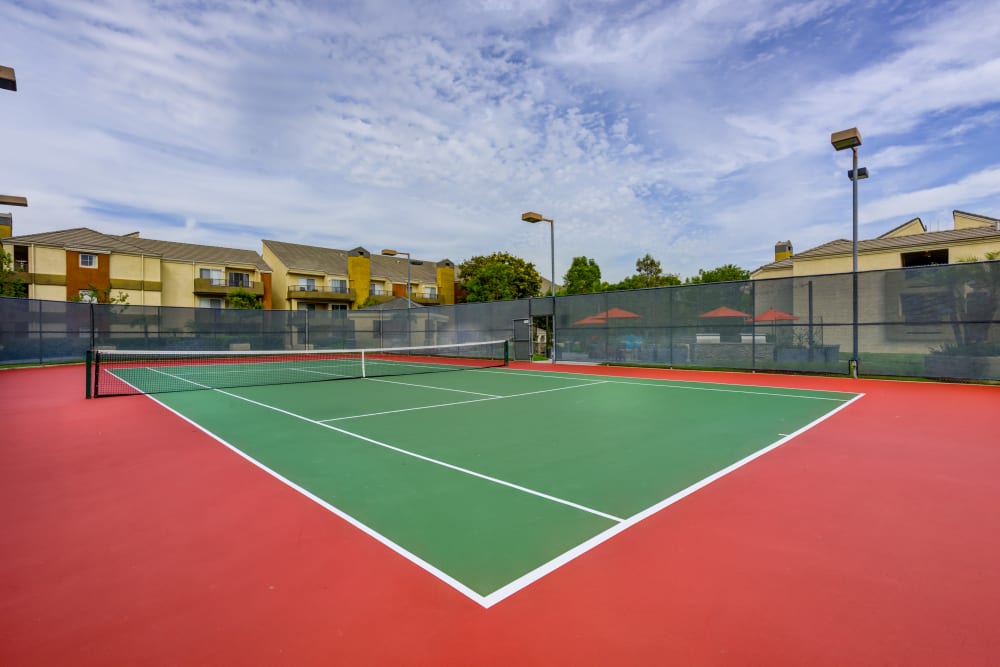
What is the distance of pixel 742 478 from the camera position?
4.60 metres

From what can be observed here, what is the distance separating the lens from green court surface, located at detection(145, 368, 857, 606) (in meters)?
3.35

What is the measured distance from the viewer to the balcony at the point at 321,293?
41375 mm

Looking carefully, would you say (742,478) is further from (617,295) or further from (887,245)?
(887,245)

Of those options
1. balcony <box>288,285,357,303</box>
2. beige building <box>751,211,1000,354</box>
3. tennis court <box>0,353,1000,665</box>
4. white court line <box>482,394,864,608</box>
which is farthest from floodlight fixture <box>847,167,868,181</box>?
balcony <box>288,285,357,303</box>

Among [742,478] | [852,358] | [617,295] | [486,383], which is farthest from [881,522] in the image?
[617,295]

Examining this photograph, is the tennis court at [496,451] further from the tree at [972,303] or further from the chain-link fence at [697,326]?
the tree at [972,303]

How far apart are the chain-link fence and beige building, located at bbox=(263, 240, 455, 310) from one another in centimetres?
1738

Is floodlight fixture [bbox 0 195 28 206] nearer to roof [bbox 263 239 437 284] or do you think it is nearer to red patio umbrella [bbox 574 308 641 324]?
red patio umbrella [bbox 574 308 641 324]

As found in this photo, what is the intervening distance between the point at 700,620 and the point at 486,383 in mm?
10668

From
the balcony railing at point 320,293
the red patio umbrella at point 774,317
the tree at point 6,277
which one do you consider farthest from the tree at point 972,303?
the balcony railing at point 320,293

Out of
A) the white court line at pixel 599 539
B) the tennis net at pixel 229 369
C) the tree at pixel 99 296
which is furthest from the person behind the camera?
the tree at pixel 99 296

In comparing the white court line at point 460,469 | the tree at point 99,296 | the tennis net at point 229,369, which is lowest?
the white court line at point 460,469

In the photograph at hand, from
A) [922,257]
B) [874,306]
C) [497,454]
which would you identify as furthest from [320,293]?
[922,257]

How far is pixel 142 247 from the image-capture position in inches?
1382
